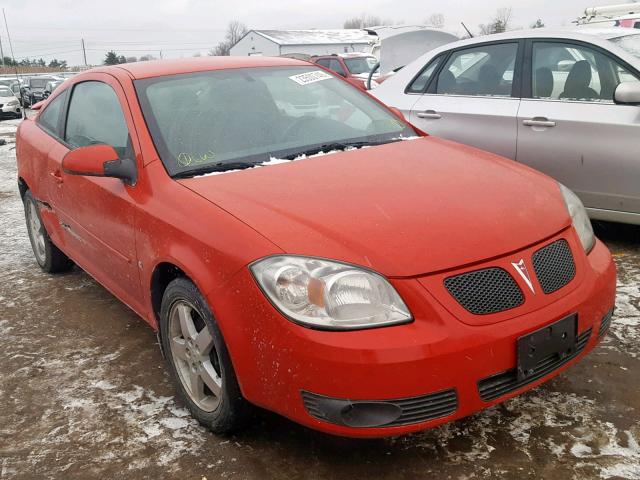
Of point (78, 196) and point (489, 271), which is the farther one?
point (78, 196)

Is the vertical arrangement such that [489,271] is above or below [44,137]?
below

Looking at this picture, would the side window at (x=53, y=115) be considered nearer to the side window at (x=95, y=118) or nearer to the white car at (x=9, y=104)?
the side window at (x=95, y=118)

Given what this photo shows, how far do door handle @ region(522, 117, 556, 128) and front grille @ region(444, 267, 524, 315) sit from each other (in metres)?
2.51

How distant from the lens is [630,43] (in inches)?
170

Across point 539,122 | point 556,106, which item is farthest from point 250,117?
point 556,106

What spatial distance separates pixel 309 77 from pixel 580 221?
173 cm

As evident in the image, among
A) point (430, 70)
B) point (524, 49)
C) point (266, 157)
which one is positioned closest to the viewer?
point (266, 157)

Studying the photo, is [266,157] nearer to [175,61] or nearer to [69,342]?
[175,61]

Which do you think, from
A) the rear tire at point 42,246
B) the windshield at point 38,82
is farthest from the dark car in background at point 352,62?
the windshield at point 38,82

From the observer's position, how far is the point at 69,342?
3.44m

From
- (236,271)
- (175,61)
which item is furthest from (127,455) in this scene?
(175,61)

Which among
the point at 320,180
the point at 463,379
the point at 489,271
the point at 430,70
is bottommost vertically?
the point at 463,379

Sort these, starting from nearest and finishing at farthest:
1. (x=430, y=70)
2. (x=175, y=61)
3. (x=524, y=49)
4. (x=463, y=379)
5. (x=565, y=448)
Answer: (x=463, y=379) < (x=565, y=448) < (x=175, y=61) < (x=524, y=49) < (x=430, y=70)

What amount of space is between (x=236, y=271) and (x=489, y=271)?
85 cm
